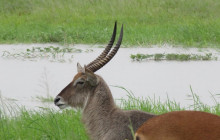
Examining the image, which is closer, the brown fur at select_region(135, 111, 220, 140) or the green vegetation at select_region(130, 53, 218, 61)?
the brown fur at select_region(135, 111, 220, 140)

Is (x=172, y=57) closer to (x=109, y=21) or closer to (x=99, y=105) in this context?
(x=109, y=21)

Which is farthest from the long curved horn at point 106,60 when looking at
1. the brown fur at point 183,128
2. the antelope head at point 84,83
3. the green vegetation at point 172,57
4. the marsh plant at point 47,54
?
the marsh plant at point 47,54

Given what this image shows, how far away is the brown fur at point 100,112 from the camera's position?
3.75 meters

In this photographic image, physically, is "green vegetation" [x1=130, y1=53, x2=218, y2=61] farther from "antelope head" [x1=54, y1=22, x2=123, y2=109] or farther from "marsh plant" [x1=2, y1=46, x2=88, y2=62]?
"antelope head" [x1=54, y1=22, x2=123, y2=109]

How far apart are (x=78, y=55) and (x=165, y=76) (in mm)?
2853

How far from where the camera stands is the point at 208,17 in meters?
17.7

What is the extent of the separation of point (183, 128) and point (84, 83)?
183 centimetres

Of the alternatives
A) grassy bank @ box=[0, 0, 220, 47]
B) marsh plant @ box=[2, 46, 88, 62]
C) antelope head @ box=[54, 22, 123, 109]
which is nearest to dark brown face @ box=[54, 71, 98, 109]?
A: antelope head @ box=[54, 22, 123, 109]

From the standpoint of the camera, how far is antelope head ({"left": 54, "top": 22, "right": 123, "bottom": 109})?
3971 mm

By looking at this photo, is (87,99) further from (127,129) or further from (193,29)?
(193,29)

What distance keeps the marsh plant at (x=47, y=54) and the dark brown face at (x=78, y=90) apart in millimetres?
6609

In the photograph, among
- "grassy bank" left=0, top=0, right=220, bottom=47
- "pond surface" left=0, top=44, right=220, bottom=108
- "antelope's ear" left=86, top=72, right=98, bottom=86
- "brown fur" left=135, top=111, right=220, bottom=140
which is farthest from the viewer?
"grassy bank" left=0, top=0, right=220, bottom=47

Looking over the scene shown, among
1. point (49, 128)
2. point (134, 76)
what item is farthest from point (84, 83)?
point (134, 76)

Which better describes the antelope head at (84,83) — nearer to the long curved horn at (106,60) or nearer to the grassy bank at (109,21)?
the long curved horn at (106,60)
